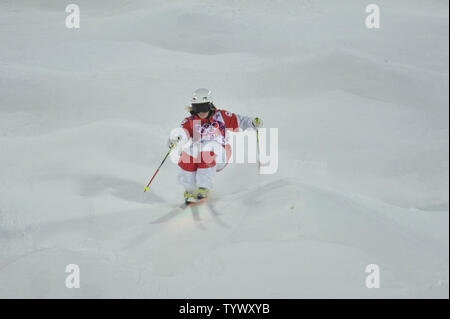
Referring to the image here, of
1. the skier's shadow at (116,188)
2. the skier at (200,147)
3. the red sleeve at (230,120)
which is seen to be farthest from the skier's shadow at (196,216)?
the red sleeve at (230,120)

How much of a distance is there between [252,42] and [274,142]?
188cm

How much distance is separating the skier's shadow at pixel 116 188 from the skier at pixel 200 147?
0.96 ft

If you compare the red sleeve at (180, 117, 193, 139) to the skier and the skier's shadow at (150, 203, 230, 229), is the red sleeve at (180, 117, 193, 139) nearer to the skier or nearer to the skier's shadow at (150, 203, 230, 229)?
the skier

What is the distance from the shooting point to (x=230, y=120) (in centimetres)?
312

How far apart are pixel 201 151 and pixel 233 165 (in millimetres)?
640

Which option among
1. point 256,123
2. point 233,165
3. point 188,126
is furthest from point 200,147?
point 233,165

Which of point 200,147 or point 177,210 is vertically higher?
point 200,147

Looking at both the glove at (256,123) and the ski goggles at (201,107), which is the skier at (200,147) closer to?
the ski goggles at (201,107)

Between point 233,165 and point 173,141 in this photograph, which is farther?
point 233,165

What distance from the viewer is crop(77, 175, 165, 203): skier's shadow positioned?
323cm

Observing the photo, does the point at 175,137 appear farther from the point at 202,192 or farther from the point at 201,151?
the point at 202,192

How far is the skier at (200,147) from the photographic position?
2.99 metres

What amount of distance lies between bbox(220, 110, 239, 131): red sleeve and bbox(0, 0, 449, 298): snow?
401 millimetres

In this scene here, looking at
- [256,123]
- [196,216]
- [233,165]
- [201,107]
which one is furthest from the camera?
[233,165]
